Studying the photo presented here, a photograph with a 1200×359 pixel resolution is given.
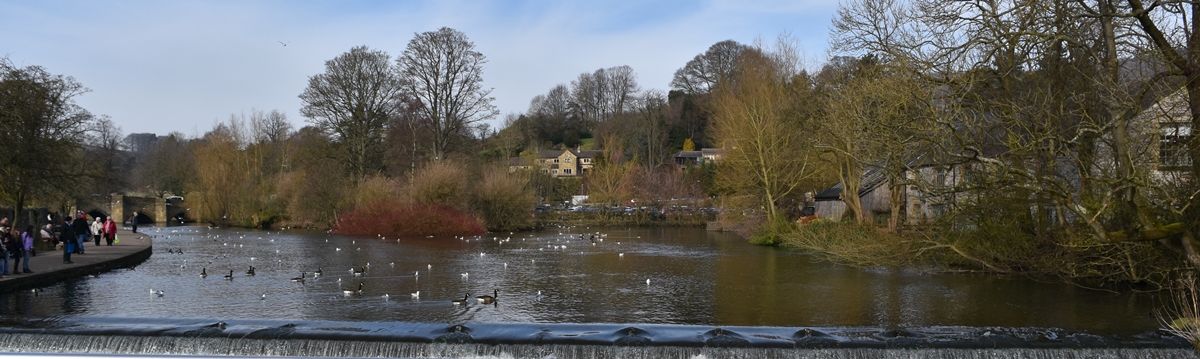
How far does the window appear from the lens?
13953 mm

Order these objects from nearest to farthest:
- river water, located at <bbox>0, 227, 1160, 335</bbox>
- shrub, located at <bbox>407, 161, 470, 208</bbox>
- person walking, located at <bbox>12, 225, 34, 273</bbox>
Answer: river water, located at <bbox>0, 227, 1160, 335</bbox>
person walking, located at <bbox>12, 225, 34, 273</bbox>
shrub, located at <bbox>407, 161, 470, 208</bbox>

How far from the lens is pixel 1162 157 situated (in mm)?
15664

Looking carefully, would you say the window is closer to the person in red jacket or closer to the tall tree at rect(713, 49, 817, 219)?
the tall tree at rect(713, 49, 817, 219)

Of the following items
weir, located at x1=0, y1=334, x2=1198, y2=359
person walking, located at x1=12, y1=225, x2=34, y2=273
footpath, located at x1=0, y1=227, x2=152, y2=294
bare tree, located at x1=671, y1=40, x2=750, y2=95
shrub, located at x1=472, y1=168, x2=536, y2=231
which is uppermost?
bare tree, located at x1=671, y1=40, x2=750, y2=95

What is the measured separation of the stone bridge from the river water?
126ft

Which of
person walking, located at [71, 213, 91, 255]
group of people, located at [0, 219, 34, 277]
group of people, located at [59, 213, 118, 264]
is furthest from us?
person walking, located at [71, 213, 91, 255]

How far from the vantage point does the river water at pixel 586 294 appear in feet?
47.9

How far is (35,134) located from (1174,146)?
29.4m

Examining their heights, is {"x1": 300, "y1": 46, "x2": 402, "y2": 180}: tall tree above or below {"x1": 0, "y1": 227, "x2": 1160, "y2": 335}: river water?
above

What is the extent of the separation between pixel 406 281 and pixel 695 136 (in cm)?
7471

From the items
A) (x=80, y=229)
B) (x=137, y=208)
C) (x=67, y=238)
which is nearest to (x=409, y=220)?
(x=80, y=229)

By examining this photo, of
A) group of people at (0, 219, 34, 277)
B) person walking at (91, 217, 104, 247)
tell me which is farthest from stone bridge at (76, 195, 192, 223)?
group of people at (0, 219, 34, 277)

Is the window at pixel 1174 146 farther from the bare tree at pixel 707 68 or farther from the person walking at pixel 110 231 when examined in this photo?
the bare tree at pixel 707 68

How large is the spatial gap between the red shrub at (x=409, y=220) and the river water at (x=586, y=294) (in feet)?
41.2
